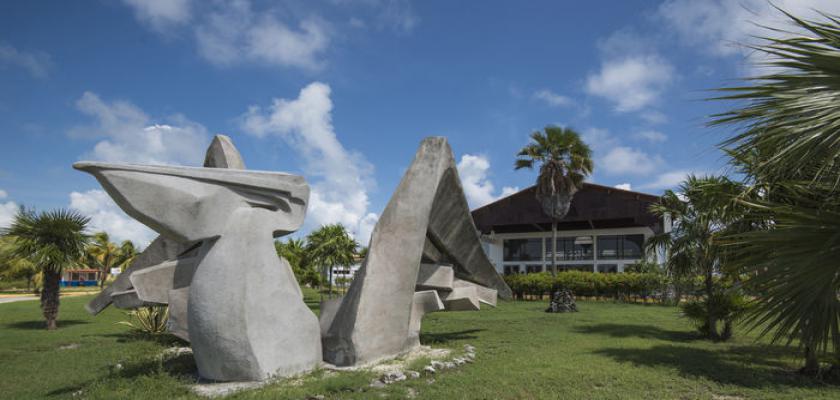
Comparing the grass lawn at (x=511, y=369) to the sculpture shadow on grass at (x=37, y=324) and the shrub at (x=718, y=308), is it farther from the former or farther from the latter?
the sculpture shadow on grass at (x=37, y=324)

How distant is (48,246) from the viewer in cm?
1672

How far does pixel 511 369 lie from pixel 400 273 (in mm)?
2734

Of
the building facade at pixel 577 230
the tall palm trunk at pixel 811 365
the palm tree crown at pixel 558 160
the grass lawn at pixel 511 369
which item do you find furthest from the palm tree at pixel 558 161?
the tall palm trunk at pixel 811 365

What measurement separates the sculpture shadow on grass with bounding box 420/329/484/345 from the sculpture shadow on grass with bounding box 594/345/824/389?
146 inches

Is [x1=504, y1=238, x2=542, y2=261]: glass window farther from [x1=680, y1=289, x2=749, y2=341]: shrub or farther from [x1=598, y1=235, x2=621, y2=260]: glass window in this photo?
[x1=680, y1=289, x2=749, y2=341]: shrub

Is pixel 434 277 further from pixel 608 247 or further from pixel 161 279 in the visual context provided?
pixel 608 247

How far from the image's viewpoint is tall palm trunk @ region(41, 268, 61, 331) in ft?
54.4

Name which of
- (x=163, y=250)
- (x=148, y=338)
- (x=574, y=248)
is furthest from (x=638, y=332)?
(x=574, y=248)

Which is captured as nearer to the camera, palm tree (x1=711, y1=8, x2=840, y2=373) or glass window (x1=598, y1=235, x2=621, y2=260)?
palm tree (x1=711, y1=8, x2=840, y2=373)

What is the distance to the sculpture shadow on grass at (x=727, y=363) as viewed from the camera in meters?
8.82

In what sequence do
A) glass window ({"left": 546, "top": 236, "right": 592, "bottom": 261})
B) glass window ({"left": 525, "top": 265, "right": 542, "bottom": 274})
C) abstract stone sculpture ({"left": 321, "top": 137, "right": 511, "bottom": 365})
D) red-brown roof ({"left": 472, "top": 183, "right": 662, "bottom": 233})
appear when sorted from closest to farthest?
abstract stone sculpture ({"left": 321, "top": 137, "right": 511, "bottom": 365}) < red-brown roof ({"left": 472, "top": 183, "right": 662, "bottom": 233}) < glass window ({"left": 546, "top": 236, "right": 592, "bottom": 261}) < glass window ({"left": 525, "top": 265, "right": 542, "bottom": 274})

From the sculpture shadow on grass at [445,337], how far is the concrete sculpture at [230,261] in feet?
14.5

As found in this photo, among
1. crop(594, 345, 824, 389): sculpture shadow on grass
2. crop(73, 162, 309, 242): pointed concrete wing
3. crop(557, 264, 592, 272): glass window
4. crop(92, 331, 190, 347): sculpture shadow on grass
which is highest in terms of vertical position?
crop(73, 162, 309, 242): pointed concrete wing

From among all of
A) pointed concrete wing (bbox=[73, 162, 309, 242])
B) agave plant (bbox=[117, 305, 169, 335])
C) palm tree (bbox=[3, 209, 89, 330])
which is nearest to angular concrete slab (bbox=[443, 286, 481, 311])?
pointed concrete wing (bbox=[73, 162, 309, 242])
